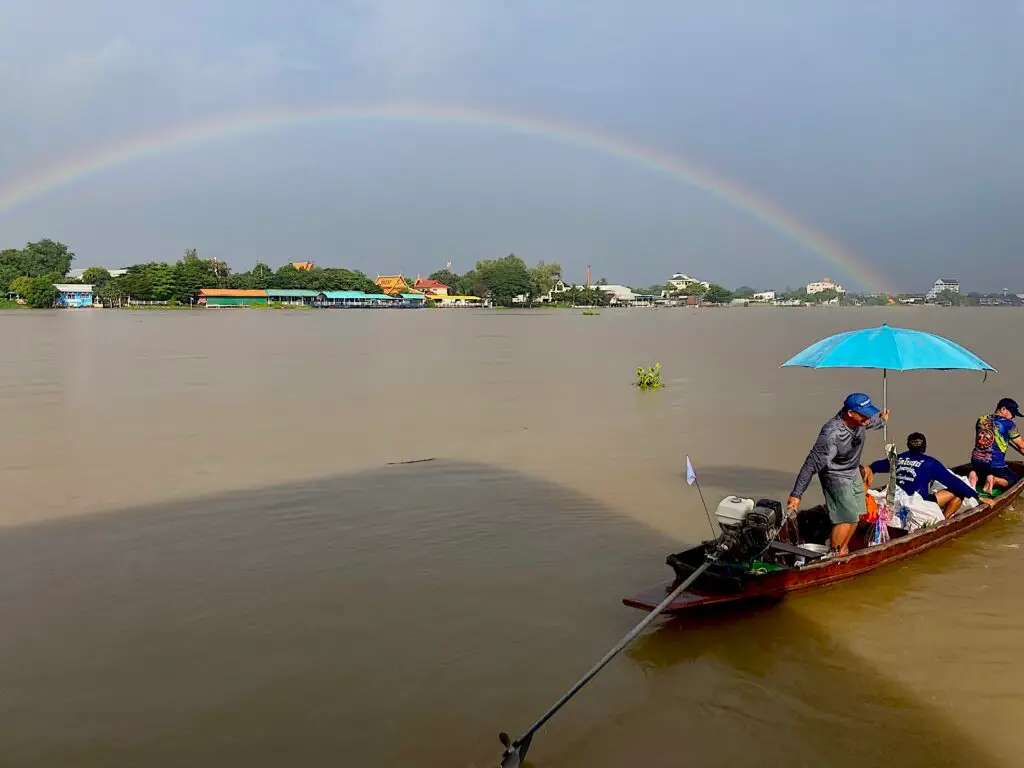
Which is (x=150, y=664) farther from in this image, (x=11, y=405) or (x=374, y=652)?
(x=11, y=405)

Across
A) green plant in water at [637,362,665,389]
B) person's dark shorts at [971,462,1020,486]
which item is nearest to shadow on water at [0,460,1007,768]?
person's dark shorts at [971,462,1020,486]

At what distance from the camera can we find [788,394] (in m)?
19.8

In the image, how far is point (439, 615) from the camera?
6418 millimetres

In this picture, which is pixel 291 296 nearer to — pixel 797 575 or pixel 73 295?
pixel 73 295

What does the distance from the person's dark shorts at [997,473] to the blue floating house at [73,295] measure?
97417 millimetres

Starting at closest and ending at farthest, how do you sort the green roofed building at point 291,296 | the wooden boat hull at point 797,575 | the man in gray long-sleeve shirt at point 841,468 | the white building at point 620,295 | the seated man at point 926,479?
the wooden boat hull at point 797,575
the man in gray long-sleeve shirt at point 841,468
the seated man at point 926,479
the green roofed building at point 291,296
the white building at point 620,295

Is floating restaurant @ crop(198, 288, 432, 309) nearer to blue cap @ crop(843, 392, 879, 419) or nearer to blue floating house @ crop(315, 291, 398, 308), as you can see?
blue floating house @ crop(315, 291, 398, 308)

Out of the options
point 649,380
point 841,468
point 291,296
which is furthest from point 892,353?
point 291,296

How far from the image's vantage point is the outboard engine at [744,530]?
569cm

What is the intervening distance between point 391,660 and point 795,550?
127 inches

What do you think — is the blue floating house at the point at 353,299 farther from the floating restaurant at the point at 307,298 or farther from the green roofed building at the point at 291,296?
the green roofed building at the point at 291,296

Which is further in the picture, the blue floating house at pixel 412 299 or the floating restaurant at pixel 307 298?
the blue floating house at pixel 412 299

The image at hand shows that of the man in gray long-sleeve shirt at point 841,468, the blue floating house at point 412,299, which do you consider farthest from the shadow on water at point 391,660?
the blue floating house at point 412,299

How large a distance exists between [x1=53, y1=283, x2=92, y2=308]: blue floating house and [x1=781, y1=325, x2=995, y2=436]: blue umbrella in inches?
3823
